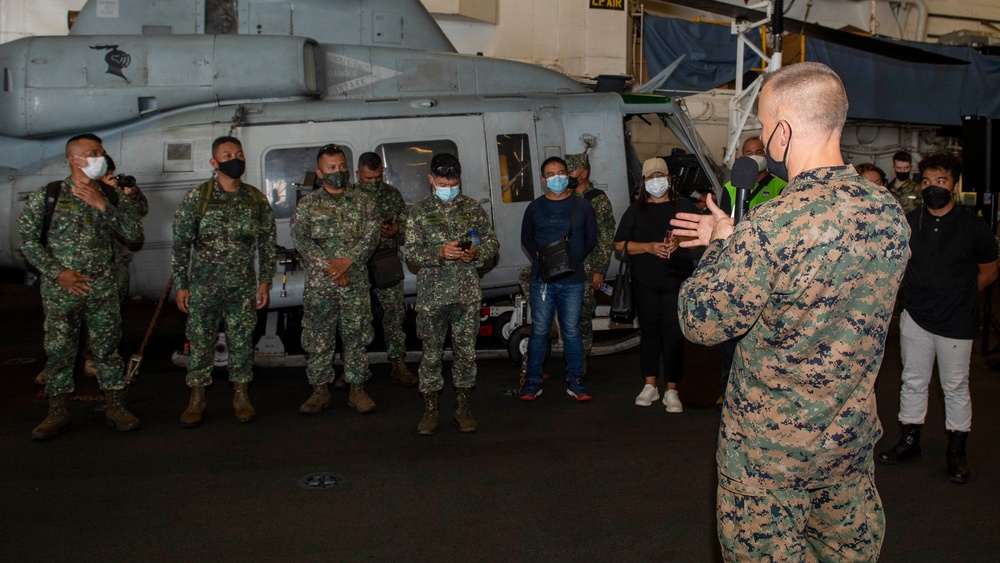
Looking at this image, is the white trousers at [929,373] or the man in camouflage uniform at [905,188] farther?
the man in camouflage uniform at [905,188]

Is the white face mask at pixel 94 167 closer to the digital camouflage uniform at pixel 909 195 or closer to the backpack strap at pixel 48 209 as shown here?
the backpack strap at pixel 48 209

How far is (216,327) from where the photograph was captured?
5766 mm

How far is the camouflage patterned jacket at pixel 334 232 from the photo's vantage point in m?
5.81

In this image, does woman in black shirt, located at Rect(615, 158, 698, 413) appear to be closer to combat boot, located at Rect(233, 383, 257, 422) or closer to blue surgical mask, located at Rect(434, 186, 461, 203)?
blue surgical mask, located at Rect(434, 186, 461, 203)

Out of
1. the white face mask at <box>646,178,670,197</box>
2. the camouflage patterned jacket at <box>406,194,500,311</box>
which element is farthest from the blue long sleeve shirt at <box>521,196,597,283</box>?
the camouflage patterned jacket at <box>406,194,500,311</box>

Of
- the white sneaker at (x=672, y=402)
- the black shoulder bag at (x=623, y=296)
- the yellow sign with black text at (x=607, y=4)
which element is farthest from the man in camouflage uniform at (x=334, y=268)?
the yellow sign with black text at (x=607, y=4)

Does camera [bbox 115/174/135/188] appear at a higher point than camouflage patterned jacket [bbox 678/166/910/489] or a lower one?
higher

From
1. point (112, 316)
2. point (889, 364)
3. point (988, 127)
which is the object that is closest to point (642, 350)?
point (889, 364)

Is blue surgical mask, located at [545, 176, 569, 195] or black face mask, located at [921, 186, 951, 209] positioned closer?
black face mask, located at [921, 186, 951, 209]

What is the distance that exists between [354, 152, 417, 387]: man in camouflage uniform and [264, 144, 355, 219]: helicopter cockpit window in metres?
0.57

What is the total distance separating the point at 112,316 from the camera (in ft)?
17.8

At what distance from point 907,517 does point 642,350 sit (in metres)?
2.39

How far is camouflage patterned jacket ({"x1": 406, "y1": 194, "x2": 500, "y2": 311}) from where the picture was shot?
5.38m

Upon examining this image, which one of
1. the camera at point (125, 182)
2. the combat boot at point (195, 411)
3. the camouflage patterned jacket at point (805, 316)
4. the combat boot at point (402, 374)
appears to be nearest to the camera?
the camouflage patterned jacket at point (805, 316)
